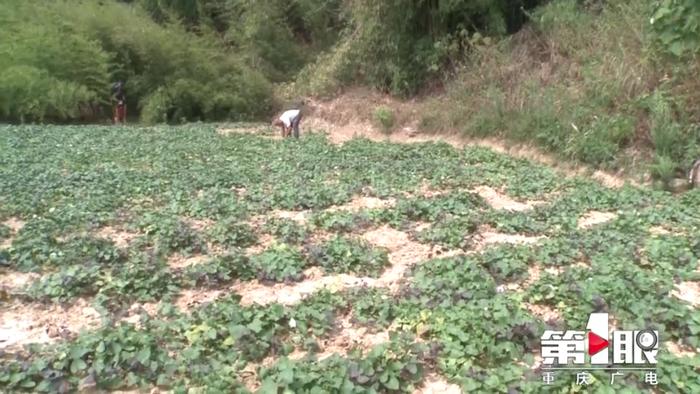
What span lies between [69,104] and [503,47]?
12.4m

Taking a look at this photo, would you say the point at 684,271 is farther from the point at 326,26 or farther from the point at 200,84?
the point at 326,26

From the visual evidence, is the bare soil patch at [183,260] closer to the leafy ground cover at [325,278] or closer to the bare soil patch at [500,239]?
the leafy ground cover at [325,278]

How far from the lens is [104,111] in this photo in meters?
20.5

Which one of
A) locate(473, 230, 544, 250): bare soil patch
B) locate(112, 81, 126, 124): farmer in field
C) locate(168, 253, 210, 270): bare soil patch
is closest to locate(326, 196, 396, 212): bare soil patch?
locate(473, 230, 544, 250): bare soil patch

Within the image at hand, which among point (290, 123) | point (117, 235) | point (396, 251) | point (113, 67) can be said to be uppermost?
point (117, 235)

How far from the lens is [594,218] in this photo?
6.25 m

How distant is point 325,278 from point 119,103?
1670 cm

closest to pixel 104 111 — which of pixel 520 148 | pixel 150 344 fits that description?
pixel 520 148

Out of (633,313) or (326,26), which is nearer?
(633,313)

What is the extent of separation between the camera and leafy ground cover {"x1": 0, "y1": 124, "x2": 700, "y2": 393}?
10.2 feet

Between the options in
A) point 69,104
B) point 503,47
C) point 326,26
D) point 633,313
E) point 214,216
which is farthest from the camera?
point 326,26

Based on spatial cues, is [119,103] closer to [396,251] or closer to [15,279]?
[15,279]

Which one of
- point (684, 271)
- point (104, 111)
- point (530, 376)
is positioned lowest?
point (104, 111)

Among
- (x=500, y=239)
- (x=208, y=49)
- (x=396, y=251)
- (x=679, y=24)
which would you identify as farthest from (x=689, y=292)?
(x=208, y=49)
